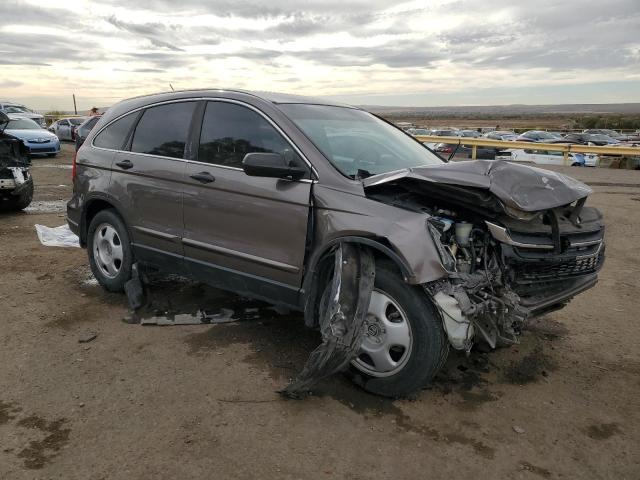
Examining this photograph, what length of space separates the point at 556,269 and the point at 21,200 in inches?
344

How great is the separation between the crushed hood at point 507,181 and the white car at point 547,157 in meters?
18.0

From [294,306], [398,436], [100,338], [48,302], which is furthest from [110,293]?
[398,436]

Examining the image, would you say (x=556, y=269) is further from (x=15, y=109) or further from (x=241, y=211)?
(x=15, y=109)

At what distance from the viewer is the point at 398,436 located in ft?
10.0

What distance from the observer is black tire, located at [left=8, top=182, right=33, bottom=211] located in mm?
9219

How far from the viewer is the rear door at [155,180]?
450 centimetres

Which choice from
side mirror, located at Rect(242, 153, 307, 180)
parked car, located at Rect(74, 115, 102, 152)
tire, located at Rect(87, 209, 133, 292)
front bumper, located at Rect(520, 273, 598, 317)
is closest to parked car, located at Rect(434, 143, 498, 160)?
parked car, located at Rect(74, 115, 102, 152)

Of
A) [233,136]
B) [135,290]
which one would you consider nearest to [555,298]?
[233,136]

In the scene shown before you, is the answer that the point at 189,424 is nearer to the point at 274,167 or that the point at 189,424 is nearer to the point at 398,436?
the point at 398,436

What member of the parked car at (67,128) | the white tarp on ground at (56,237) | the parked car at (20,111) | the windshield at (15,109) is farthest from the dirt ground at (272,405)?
the parked car at (67,128)

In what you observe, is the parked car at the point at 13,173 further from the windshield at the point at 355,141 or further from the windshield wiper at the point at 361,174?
the windshield wiper at the point at 361,174

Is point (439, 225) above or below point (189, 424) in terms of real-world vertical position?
above

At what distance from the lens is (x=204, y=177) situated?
421 centimetres

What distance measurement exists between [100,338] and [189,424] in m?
1.56
